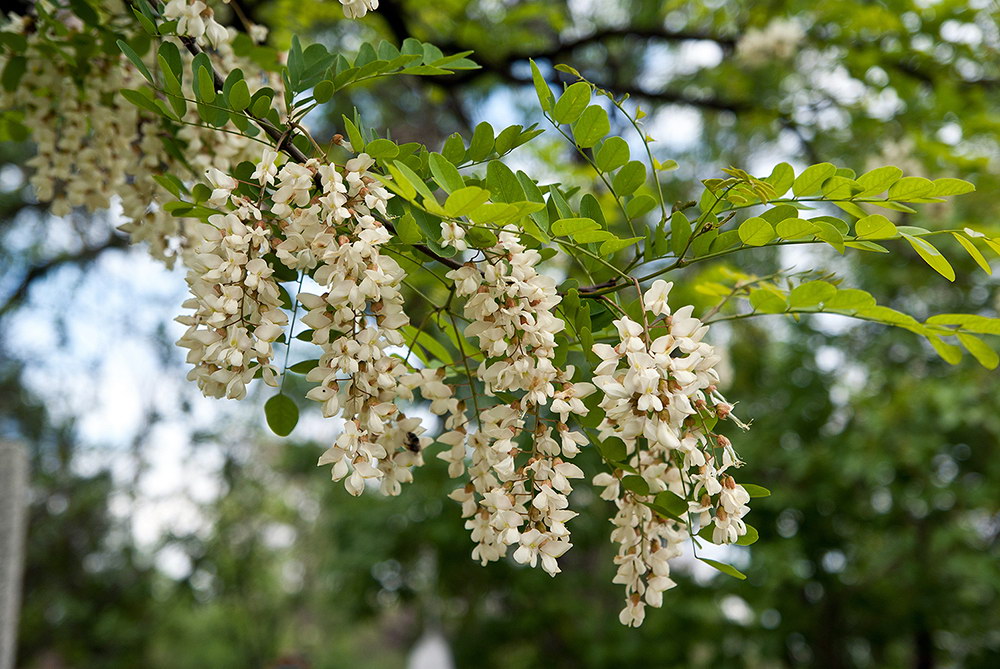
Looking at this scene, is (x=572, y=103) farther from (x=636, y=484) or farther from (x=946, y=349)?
(x=946, y=349)

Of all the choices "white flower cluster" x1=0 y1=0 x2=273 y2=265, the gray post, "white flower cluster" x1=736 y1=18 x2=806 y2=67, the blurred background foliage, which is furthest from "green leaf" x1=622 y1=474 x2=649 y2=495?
"white flower cluster" x1=736 y1=18 x2=806 y2=67

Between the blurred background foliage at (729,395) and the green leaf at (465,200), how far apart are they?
126 centimetres

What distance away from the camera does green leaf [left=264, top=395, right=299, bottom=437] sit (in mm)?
745

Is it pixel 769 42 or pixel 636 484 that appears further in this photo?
pixel 769 42

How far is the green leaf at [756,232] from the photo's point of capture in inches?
25.5

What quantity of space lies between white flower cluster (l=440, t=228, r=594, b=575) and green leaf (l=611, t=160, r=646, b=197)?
178 mm

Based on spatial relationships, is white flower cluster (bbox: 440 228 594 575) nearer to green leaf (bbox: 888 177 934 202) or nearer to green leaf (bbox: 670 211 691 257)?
green leaf (bbox: 670 211 691 257)

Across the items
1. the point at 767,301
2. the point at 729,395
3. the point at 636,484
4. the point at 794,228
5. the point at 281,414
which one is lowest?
the point at 729,395

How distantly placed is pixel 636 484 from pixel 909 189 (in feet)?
1.11

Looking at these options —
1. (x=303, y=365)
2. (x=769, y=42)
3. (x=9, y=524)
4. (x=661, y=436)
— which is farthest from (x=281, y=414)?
(x=769, y=42)

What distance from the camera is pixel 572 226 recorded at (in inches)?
25.0

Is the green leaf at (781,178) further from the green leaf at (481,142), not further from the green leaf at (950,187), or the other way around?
the green leaf at (481,142)

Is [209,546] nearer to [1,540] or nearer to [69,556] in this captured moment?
[69,556]

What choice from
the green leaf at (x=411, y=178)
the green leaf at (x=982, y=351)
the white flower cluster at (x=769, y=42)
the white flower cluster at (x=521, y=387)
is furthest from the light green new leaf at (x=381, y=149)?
the white flower cluster at (x=769, y=42)
